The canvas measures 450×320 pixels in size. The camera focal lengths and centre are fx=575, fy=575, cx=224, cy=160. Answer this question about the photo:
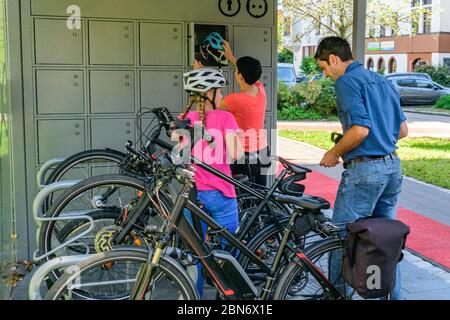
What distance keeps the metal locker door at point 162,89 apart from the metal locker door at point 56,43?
0.63m

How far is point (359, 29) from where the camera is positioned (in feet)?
16.8

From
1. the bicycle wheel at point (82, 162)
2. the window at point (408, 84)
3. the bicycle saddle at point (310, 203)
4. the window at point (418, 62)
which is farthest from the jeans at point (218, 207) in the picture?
the window at point (418, 62)

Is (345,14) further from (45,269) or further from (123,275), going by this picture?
(45,269)

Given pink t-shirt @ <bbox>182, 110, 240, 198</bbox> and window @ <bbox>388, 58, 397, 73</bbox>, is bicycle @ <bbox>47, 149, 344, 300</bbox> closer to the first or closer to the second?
pink t-shirt @ <bbox>182, 110, 240, 198</bbox>

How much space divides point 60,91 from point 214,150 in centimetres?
212

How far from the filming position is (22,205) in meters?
4.90

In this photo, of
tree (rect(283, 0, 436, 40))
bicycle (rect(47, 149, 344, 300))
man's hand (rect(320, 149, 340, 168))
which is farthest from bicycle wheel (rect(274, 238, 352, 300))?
tree (rect(283, 0, 436, 40))

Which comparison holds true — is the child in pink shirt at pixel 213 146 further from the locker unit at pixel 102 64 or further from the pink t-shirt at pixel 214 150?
the locker unit at pixel 102 64

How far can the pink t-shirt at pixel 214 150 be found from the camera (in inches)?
137

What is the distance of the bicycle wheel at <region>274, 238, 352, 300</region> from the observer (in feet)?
10.3

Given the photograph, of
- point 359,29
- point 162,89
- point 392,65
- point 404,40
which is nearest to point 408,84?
point 404,40

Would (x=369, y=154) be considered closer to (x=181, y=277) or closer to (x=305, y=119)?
(x=181, y=277)
